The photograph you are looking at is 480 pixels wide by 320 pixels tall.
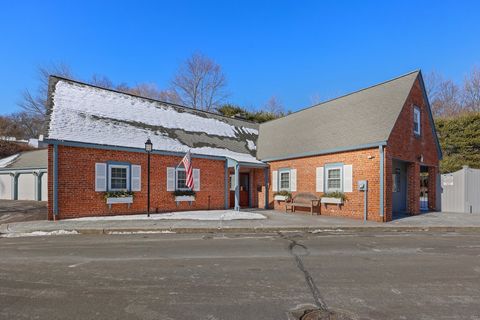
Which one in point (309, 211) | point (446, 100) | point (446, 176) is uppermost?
point (446, 100)

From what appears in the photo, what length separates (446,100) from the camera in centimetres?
3394

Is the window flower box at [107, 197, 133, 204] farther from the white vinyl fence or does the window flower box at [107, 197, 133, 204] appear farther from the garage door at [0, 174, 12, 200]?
the garage door at [0, 174, 12, 200]

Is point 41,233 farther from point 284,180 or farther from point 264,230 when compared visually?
point 284,180

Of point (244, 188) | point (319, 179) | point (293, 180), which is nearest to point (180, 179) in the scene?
point (244, 188)

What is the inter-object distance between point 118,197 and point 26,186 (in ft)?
55.2

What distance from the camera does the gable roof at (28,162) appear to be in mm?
25842

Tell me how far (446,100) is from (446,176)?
20555mm

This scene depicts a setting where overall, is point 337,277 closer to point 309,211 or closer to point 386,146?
point 386,146

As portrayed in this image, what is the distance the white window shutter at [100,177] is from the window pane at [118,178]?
1.24 feet

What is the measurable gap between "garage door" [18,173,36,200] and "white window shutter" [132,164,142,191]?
15.5 meters

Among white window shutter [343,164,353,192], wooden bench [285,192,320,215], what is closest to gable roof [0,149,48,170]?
wooden bench [285,192,320,215]

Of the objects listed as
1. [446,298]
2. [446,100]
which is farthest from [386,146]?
[446,100]

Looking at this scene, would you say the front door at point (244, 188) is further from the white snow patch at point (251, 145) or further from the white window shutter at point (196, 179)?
the white window shutter at point (196, 179)

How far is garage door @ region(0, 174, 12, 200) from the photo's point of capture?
91.0 ft
